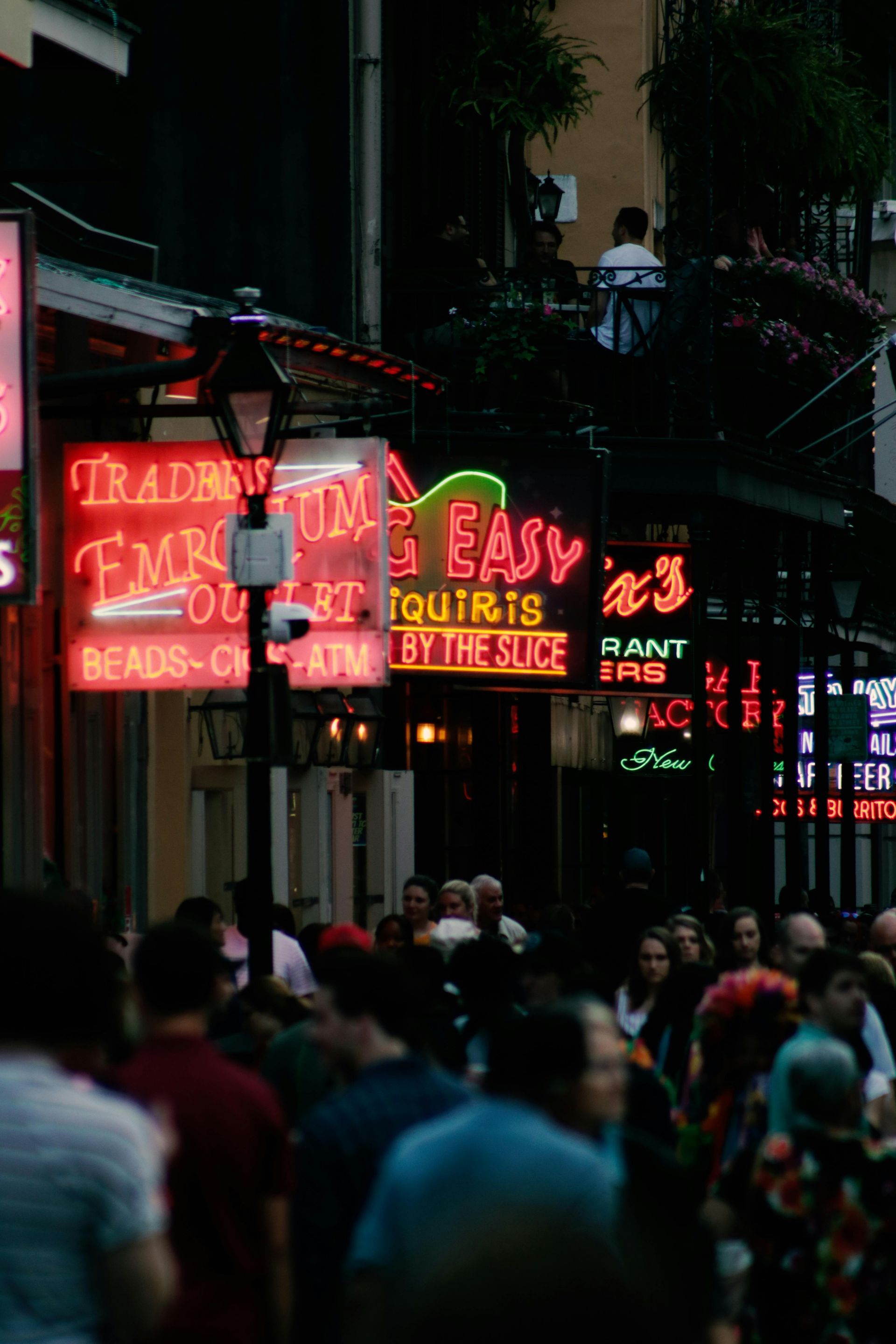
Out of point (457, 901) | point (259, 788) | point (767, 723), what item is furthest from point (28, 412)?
point (767, 723)

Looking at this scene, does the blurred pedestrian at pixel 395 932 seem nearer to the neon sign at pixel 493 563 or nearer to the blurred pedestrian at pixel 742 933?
the blurred pedestrian at pixel 742 933

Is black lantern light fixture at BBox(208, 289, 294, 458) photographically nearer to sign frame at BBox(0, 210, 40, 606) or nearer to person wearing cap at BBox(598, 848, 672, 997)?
sign frame at BBox(0, 210, 40, 606)

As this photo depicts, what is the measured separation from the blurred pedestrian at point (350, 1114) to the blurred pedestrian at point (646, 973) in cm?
428

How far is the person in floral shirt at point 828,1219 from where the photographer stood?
21.1 ft

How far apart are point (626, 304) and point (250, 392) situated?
28.6ft

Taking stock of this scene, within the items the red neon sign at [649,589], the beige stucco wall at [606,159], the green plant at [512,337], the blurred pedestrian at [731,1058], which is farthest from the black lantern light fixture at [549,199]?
the blurred pedestrian at [731,1058]

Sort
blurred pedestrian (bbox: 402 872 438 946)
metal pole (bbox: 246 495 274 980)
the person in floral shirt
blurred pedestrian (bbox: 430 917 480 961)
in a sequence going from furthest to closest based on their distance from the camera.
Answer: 1. blurred pedestrian (bbox: 402 872 438 946)
2. blurred pedestrian (bbox: 430 917 480 961)
3. metal pole (bbox: 246 495 274 980)
4. the person in floral shirt

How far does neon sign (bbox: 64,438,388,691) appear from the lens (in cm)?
1410

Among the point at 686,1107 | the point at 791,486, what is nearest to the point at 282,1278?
the point at 686,1107

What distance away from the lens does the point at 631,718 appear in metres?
26.4

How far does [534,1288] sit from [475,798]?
2022 cm

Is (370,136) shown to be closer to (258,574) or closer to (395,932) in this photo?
(395,932)

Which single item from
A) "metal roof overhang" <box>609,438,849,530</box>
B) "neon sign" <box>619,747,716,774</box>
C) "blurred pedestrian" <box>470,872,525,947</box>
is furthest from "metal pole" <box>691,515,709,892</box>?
"neon sign" <box>619,747,716,774</box>

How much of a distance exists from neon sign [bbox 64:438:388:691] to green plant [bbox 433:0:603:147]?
7.21 meters
